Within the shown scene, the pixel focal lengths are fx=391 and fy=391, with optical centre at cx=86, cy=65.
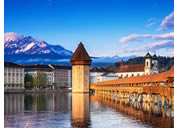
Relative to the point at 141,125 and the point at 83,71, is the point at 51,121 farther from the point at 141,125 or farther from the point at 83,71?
the point at 83,71

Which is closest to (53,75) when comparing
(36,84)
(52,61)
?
(36,84)

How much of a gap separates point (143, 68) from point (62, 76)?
2236 centimetres

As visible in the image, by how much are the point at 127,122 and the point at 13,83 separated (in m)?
72.1

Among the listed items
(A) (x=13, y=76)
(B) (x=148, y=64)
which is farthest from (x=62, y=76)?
(B) (x=148, y=64)

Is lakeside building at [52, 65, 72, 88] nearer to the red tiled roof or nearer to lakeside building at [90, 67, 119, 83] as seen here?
lakeside building at [90, 67, 119, 83]

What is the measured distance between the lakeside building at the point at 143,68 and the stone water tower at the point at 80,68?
135ft

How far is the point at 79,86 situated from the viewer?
203 ft

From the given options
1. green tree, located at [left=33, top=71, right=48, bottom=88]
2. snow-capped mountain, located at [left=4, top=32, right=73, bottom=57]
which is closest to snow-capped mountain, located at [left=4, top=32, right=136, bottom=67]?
snow-capped mountain, located at [left=4, top=32, right=73, bottom=57]

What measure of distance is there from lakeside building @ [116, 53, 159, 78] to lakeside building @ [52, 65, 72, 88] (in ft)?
51.0

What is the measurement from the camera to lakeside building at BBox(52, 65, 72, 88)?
105m

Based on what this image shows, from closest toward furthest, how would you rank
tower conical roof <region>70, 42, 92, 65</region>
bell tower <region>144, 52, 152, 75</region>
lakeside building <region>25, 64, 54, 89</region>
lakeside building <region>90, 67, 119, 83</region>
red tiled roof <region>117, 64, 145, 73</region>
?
tower conical roof <region>70, 42, 92, 65</region> → lakeside building <region>25, 64, 54, 89</region> → bell tower <region>144, 52, 152, 75</region> → lakeside building <region>90, 67, 119, 83</region> → red tiled roof <region>117, 64, 145, 73</region>

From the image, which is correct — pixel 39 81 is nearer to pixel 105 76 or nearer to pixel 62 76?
pixel 62 76

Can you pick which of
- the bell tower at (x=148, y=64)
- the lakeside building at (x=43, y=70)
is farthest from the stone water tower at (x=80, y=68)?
the bell tower at (x=148, y=64)

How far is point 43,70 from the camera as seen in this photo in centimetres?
10075
